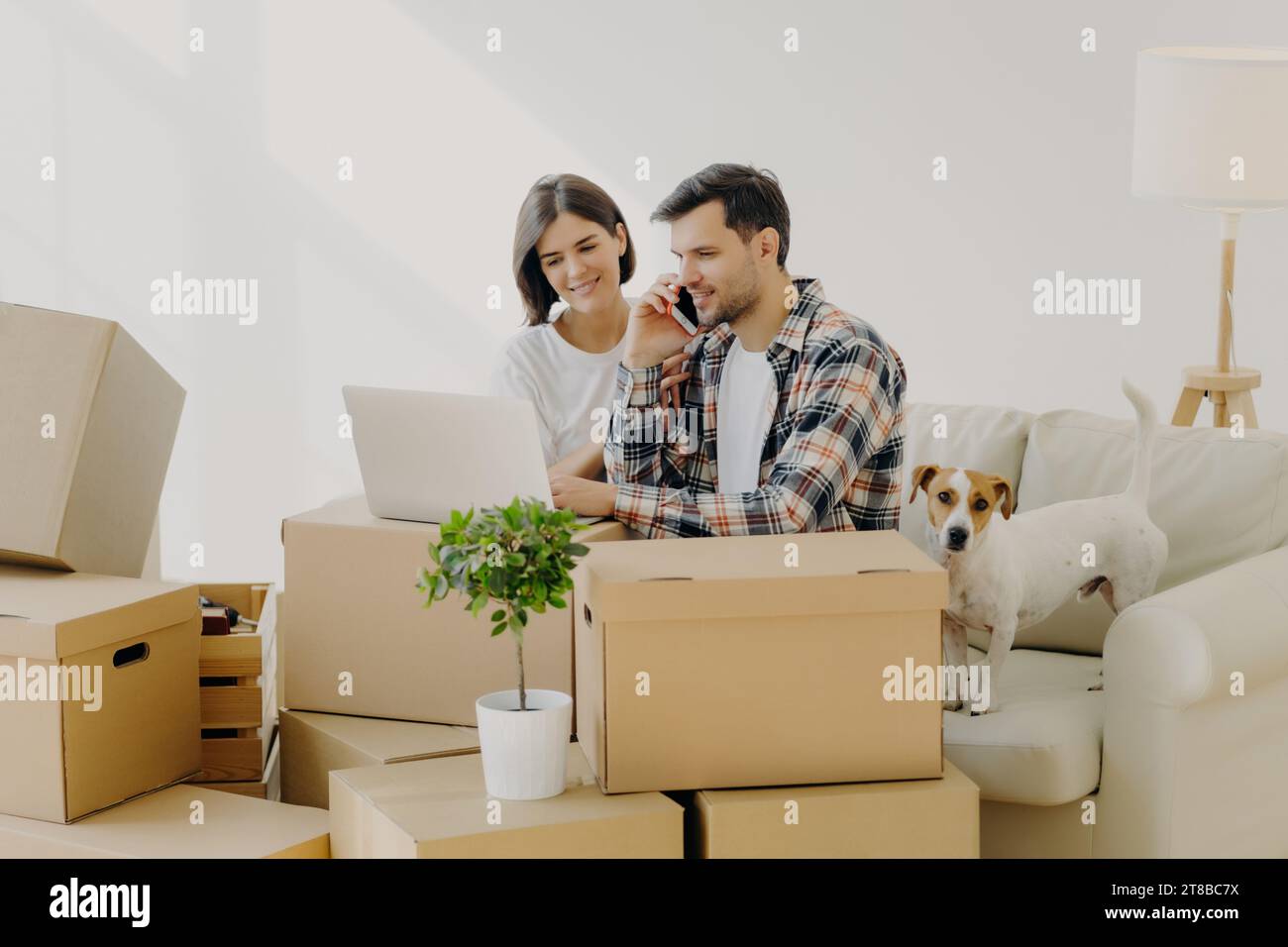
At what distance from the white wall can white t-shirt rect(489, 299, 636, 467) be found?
1.26 m

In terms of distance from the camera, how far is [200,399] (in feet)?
13.2

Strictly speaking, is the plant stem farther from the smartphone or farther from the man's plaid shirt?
the smartphone

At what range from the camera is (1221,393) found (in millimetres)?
3115

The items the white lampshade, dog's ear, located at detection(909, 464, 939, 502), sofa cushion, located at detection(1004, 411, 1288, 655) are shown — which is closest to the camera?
dog's ear, located at detection(909, 464, 939, 502)

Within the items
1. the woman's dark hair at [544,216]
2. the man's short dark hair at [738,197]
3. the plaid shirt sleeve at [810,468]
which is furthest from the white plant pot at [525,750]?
the woman's dark hair at [544,216]

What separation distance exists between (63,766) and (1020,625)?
4.71 ft

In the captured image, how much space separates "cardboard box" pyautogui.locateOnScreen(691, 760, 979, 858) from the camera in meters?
1.69

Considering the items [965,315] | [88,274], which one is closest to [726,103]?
[965,315]

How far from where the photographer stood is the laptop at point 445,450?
1.95 meters

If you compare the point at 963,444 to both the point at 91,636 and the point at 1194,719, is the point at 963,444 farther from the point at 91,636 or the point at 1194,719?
the point at 91,636

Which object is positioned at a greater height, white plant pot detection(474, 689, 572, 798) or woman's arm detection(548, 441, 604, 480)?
woman's arm detection(548, 441, 604, 480)

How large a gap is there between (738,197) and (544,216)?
0.59 metres

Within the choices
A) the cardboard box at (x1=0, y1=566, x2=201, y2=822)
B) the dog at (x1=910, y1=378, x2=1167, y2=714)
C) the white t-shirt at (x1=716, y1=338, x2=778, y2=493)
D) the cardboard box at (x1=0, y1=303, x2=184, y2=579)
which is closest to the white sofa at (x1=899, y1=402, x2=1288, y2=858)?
the dog at (x1=910, y1=378, x2=1167, y2=714)

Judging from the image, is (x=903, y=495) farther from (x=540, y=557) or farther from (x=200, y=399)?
(x=200, y=399)
